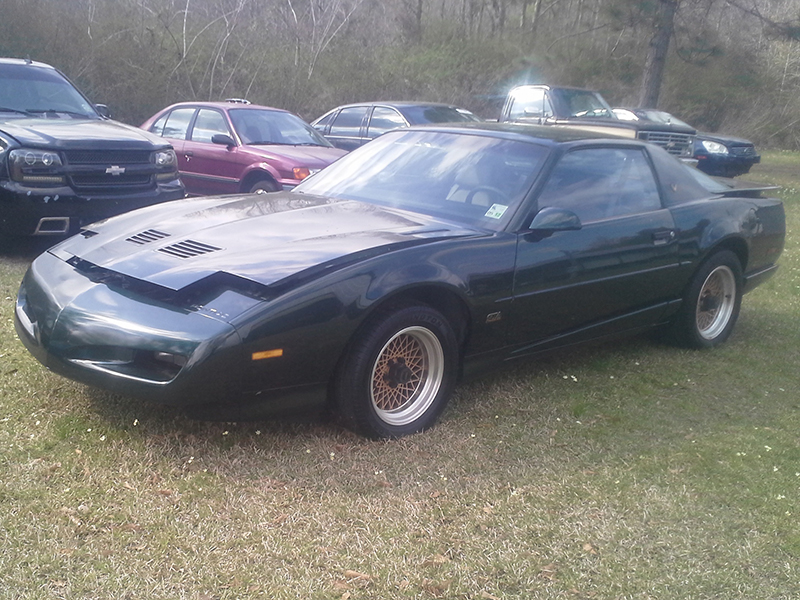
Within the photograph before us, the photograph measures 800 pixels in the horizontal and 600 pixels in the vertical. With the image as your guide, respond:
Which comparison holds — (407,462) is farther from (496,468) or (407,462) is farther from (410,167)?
(410,167)

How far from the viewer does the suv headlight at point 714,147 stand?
1641 cm

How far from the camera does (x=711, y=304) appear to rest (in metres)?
5.53

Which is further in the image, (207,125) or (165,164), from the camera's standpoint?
(207,125)

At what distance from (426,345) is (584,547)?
1212 millimetres

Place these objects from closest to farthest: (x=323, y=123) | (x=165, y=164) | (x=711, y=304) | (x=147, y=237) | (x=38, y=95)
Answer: (x=147, y=237) → (x=711, y=304) → (x=165, y=164) → (x=38, y=95) → (x=323, y=123)

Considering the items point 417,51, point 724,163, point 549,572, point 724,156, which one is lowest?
point 724,163

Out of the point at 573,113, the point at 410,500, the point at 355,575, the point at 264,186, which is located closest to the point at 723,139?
the point at 573,113

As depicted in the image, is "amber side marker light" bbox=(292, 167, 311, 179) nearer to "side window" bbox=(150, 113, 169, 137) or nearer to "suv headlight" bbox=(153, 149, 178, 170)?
"suv headlight" bbox=(153, 149, 178, 170)

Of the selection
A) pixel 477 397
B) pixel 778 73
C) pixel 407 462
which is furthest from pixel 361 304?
pixel 778 73

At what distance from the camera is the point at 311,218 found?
4012 millimetres

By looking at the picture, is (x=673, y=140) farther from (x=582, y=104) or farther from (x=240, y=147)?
(x=240, y=147)

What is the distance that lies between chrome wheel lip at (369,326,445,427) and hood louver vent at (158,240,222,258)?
89cm

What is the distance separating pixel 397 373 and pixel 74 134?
426cm

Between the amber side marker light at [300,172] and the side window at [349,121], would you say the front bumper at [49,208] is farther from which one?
the side window at [349,121]
